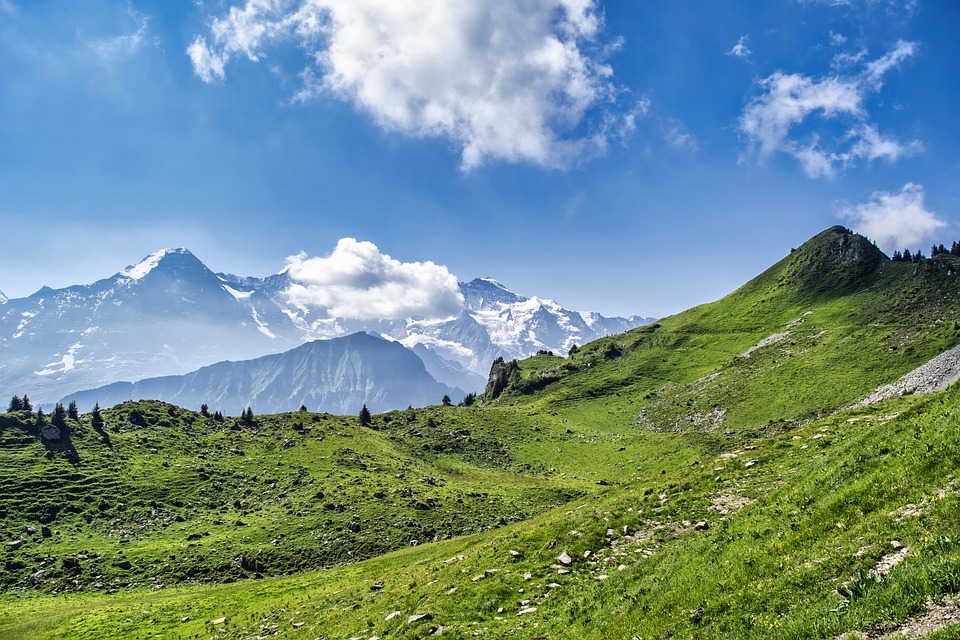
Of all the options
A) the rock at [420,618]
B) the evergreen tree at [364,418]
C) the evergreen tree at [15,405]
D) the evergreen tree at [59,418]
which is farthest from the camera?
the evergreen tree at [364,418]

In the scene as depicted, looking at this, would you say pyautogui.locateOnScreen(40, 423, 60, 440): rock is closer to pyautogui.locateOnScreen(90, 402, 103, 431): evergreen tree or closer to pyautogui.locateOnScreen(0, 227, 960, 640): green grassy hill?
pyautogui.locateOnScreen(0, 227, 960, 640): green grassy hill

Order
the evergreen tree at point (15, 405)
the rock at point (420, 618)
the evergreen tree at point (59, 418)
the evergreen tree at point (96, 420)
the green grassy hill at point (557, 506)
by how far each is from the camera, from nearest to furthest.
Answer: the green grassy hill at point (557, 506), the rock at point (420, 618), the evergreen tree at point (59, 418), the evergreen tree at point (96, 420), the evergreen tree at point (15, 405)

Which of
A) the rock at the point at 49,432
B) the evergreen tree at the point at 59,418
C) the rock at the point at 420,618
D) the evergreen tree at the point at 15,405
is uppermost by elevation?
the evergreen tree at the point at 15,405

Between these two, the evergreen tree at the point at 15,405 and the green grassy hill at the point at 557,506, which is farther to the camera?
the evergreen tree at the point at 15,405

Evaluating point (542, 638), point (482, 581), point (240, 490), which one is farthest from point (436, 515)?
point (542, 638)

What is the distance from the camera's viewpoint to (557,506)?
73.1 meters

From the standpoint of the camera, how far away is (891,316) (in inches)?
5108

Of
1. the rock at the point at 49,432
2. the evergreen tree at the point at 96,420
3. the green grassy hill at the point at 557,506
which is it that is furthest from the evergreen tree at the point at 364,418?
the rock at the point at 49,432

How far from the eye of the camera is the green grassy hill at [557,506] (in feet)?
47.9

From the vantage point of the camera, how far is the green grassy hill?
47.9ft

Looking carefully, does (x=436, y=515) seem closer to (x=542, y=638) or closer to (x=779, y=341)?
(x=542, y=638)

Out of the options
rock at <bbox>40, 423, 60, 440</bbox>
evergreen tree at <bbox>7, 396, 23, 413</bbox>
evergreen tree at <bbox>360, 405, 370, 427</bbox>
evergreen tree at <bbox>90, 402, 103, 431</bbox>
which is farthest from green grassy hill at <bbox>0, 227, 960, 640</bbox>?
evergreen tree at <bbox>7, 396, 23, 413</bbox>

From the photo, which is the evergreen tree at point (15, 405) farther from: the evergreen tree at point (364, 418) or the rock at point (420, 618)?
the rock at point (420, 618)

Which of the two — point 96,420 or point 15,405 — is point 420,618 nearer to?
point 96,420
